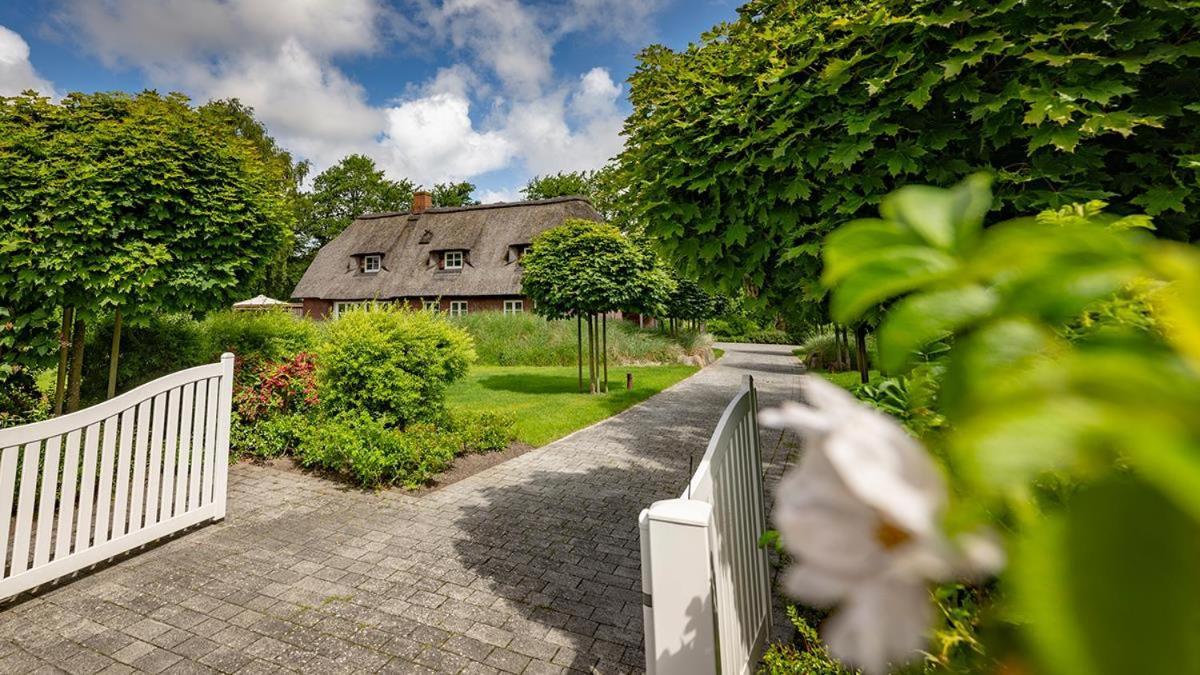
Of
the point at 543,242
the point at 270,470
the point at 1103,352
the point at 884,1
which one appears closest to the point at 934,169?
the point at 884,1

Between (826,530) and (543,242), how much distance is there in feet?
39.4

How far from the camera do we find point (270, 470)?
6.21m

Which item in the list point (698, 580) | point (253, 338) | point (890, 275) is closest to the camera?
point (890, 275)

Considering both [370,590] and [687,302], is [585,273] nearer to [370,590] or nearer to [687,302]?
[370,590]

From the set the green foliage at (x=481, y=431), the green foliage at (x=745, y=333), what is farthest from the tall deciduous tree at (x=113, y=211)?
the green foliage at (x=745, y=333)

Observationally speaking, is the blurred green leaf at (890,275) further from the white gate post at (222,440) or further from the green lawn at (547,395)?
the green lawn at (547,395)

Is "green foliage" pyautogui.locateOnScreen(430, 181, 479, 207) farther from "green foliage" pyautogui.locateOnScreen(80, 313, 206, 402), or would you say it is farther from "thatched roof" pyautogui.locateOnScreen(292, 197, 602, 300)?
"green foliage" pyautogui.locateOnScreen(80, 313, 206, 402)

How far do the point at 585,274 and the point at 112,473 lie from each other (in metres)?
8.34

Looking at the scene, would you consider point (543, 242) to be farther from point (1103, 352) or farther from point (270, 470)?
point (1103, 352)

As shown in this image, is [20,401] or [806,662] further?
[20,401]

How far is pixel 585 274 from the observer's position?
11.2 meters

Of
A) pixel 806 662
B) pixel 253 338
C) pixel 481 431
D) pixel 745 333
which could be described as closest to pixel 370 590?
pixel 806 662

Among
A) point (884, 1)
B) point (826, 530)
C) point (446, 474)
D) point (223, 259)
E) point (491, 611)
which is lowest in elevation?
point (491, 611)

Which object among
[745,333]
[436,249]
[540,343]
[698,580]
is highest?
[436,249]
